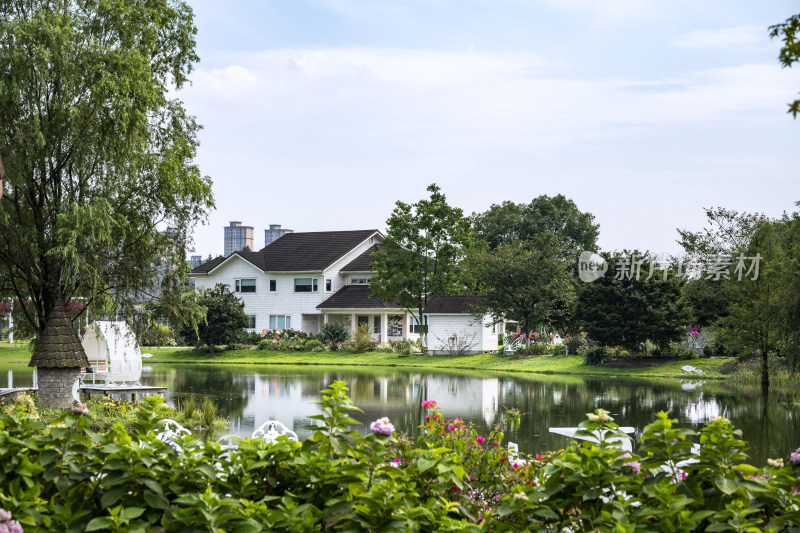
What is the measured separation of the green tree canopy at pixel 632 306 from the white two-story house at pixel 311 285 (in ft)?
63.0

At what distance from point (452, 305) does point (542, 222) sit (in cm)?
3164

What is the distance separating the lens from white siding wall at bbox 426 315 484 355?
51.5 metres

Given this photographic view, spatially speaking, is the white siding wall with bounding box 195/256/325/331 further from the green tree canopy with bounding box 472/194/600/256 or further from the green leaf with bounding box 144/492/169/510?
the green leaf with bounding box 144/492/169/510

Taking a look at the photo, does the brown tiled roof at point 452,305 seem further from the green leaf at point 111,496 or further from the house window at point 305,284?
the green leaf at point 111,496

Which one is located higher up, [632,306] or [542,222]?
[542,222]

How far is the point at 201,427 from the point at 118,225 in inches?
208

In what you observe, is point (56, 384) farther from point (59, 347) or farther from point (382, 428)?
point (382, 428)

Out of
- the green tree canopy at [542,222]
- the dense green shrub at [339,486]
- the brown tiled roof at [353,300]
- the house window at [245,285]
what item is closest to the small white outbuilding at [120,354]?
the dense green shrub at [339,486]

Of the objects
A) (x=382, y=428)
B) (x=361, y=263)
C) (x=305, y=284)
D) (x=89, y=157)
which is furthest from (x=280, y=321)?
(x=382, y=428)

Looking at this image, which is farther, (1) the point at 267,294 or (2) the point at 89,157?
(1) the point at 267,294

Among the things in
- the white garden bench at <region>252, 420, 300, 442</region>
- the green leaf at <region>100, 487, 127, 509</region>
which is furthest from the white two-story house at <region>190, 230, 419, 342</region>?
the green leaf at <region>100, 487, 127, 509</region>

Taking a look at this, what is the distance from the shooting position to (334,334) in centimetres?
5428

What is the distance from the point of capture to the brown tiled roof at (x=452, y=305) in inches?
2034

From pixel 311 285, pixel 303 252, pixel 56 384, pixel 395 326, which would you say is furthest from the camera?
pixel 303 252
